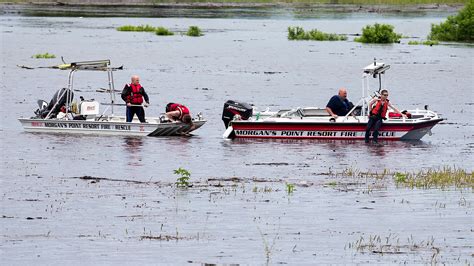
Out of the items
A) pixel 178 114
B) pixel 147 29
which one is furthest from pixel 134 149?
pixel 147 29

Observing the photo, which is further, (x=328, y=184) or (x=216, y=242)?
(x=328, y=184)

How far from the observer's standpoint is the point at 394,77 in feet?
208

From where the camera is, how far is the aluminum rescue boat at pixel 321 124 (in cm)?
3541

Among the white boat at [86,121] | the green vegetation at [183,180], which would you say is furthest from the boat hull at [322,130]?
the green vegetation at [183,180]

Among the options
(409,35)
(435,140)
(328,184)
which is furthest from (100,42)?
(328,184)

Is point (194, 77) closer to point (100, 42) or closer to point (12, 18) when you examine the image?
point (100, 42)

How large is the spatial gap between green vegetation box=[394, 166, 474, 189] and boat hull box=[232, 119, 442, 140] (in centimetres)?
682

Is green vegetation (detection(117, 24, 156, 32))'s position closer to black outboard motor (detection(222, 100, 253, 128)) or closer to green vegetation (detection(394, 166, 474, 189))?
black outboard motor (detection(222, 100, 253, 128))

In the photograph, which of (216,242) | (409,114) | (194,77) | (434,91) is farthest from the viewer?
(194,77)

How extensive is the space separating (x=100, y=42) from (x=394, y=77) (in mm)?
32030

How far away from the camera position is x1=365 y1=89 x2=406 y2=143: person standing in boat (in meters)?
34.5

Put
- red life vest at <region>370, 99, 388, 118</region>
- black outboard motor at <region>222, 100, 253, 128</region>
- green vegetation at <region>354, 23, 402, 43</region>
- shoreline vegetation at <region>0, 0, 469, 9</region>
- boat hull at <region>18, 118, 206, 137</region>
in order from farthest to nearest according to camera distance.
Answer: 1. shoreline vegetation at <region>0, 0, 469, 9</region>
2. green vegetation at <region>354, 23, 402, 43</region>
3. boat hull at <region>18, 118, 206, 137</region>
4. black outboard motor at <region>222, 100, 253, 128</region>
5. red life vest at <region>370, 99, 388, 118</region>

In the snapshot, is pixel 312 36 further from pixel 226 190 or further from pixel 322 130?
pixel 226 190

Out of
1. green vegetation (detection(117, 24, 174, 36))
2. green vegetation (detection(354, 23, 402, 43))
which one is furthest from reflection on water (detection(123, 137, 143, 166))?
green vegetation (detection(117, 24, 174, 36))
